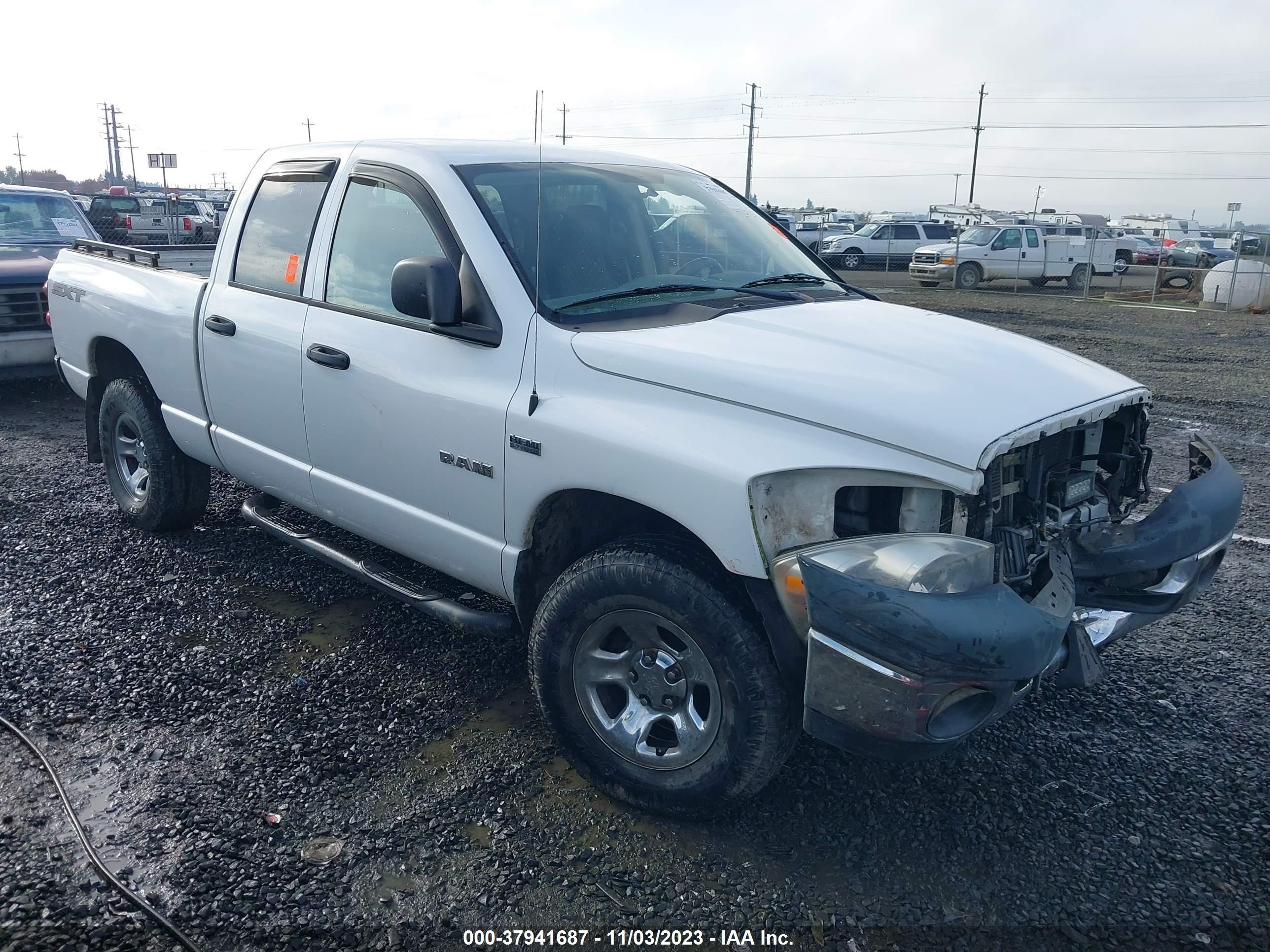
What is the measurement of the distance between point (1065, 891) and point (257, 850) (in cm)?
229

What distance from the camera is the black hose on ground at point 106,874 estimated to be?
2.57 meters

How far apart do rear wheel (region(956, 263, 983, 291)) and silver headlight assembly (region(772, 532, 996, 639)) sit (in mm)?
25672

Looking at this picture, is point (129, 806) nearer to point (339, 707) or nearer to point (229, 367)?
point (339, 707)

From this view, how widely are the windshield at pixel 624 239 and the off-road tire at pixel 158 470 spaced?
8.41ft

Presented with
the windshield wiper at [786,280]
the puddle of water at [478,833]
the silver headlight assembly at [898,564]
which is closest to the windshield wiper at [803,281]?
the windshield wiper at [786,280]

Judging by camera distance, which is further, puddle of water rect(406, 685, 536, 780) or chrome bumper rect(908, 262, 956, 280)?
chrome bumper rect(908, 262, 956, 280)

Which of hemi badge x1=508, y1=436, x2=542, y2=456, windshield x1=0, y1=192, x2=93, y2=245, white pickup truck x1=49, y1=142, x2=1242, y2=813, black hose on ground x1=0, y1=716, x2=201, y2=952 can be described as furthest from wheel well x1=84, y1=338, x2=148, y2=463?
windshield x1=0, y1=192, x2=93, y2=245

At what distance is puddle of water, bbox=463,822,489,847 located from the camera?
2957 mm

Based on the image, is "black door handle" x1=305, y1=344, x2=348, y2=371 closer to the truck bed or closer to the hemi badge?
the hemi badge

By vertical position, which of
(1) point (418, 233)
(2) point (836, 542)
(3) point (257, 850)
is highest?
(1) point (418, 233)

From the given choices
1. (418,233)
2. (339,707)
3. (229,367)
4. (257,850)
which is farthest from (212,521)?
(257,850)

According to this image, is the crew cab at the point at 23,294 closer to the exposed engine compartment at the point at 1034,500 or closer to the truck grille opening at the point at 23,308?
the truck grille opening at the point at 23,308

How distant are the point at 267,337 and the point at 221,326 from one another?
40 cm

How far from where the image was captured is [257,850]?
2.90 meters
